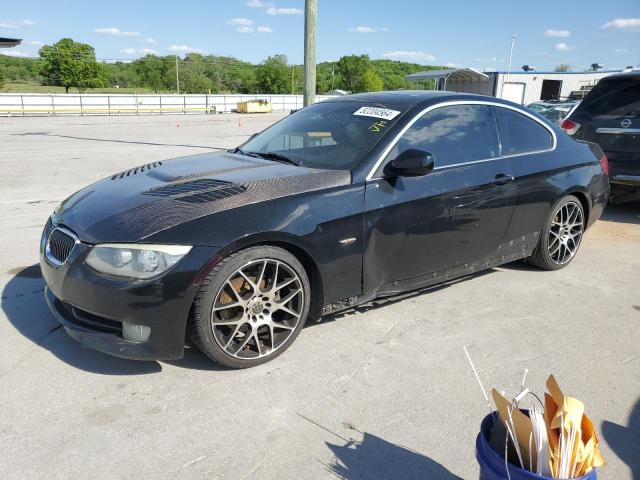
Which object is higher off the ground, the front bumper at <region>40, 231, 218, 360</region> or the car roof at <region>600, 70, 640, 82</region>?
the car roof at <region>600, 70, 640, 82</region>

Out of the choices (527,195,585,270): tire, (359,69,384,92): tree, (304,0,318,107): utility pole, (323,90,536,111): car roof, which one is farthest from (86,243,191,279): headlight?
(359,69,384,92): tree

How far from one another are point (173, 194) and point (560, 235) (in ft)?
11.7

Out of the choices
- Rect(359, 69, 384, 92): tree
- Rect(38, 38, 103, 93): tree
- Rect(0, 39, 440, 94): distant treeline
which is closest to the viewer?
Rect(38, 38, 103, 93): tree

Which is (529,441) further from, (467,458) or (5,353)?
(5,353)

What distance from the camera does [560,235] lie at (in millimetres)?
4891

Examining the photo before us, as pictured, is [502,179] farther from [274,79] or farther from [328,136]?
[274,79]

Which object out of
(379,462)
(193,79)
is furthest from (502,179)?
(193,79)

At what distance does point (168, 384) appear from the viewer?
2967 mm

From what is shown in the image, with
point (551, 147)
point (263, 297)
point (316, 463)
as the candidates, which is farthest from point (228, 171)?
point (551, 147)

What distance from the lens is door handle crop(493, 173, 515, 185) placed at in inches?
161

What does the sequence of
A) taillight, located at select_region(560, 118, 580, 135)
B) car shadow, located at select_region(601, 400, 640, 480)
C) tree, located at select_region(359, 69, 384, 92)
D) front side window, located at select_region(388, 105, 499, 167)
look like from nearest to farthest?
1. car shadow, located at select_region(601, 400, 640, 480)
2. front side window, located at select_region(388, 105, 499, 167)
3. taillight, located at select_region(560, 118, 580, 135)
4. tree, located at select_region(359, 69, 384, 92)

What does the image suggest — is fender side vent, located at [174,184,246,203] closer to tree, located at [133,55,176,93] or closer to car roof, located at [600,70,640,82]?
car roof, located at [600,70,640,82]

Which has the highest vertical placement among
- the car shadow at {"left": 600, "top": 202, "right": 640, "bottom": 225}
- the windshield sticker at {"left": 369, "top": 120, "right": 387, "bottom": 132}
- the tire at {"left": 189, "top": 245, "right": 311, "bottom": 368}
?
the windshield sticker at {"left": 369, "top": 120, "right": 387, "bottom": 132}

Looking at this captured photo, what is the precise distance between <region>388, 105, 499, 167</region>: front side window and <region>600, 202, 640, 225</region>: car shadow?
3.90 metres
